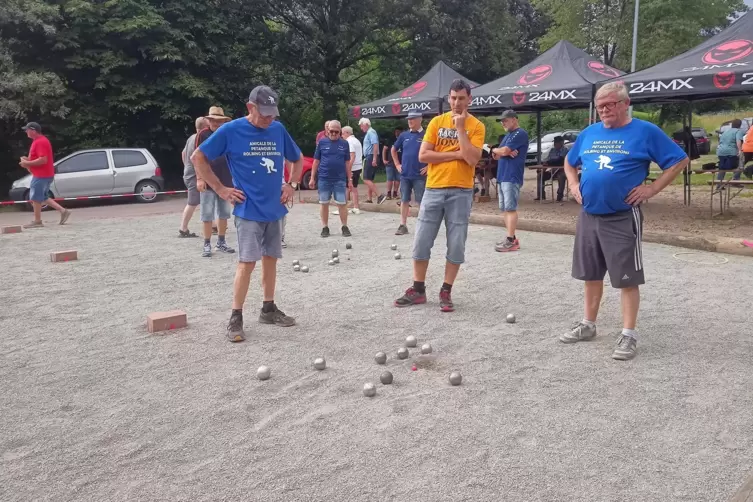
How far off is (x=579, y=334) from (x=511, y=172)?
169 inches

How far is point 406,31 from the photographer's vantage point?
25.8 metres

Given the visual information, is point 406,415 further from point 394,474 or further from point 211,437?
point 211,437

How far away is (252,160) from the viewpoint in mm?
5168

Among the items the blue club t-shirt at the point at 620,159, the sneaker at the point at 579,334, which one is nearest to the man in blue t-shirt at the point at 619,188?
the blue club t-shirt at the point at 620,159

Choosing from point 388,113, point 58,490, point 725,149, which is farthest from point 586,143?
point 725,149

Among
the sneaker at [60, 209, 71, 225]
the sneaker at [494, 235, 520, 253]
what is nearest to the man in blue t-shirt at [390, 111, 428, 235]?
the sneaker at [494, 235, 520, 253]

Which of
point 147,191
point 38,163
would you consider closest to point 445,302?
point 38,163

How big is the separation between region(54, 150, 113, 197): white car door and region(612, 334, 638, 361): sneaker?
15.6 metres

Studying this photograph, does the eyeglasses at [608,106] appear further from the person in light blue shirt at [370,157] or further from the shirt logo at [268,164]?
the person in light blue shirt at [370,157]

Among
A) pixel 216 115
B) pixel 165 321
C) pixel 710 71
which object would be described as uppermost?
pixel 710 71

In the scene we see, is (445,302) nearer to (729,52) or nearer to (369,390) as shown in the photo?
(369,390)

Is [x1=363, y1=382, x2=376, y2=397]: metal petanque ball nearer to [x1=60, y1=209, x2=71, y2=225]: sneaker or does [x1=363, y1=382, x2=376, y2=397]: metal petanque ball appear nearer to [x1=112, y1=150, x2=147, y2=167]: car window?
[x1=60, y1=209, x2=71, y2=225]: sneaker

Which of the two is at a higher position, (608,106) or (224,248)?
(608,106)

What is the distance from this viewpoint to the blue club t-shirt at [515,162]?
8.91m
